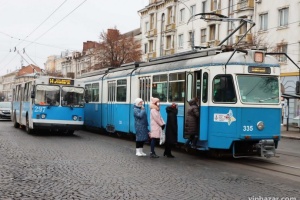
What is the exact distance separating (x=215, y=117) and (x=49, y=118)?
9.66 metres

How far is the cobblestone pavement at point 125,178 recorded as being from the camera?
7.68 metres

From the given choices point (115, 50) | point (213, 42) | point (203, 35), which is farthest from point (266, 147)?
point (115, 50)

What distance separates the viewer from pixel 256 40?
1324 inches

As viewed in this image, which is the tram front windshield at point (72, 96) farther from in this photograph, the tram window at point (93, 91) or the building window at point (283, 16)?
the building window at point (283, 16)

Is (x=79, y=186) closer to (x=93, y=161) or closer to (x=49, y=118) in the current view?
(x=93, y=161)

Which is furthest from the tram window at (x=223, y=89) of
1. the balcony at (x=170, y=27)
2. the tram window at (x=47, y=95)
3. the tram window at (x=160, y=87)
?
the balcony at (x=170, y=27)

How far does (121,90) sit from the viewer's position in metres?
19.8

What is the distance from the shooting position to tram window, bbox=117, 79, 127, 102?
19391 mm

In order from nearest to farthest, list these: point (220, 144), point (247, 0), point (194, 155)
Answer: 1. point (220, 144)
2. point (194, 155)
3. point (247, 0)

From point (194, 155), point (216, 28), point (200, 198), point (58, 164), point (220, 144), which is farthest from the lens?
point (216, 28)

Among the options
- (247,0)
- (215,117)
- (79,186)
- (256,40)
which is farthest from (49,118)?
(247,0)

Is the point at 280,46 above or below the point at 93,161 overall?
above

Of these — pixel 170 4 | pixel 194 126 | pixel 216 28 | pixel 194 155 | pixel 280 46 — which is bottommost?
pixel 194 155

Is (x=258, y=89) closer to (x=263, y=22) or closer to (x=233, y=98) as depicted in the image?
(x=233, y=98)
